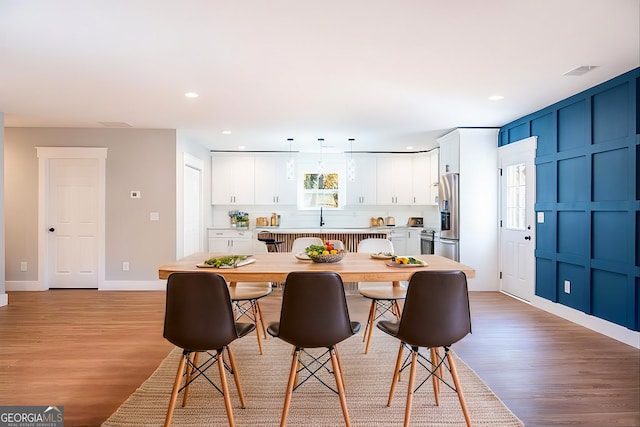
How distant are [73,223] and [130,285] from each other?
1304 millimetres

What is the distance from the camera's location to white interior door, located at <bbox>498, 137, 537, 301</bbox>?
198 inches

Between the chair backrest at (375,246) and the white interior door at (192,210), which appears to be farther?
A: the white interior door at (192,210)

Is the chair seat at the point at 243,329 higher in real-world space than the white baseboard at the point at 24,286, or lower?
higher

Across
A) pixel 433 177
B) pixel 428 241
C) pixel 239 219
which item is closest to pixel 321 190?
pixel 239 219

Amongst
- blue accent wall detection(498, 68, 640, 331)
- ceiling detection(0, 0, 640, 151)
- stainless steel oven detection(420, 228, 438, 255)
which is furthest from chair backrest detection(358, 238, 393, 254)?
stainless steel oven detection(420, 228, 438, 255)

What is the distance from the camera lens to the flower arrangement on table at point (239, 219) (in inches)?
312

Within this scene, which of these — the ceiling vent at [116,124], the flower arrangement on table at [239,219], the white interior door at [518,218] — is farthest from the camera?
the flower arrangement on table at [239,219]

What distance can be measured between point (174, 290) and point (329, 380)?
132 cm

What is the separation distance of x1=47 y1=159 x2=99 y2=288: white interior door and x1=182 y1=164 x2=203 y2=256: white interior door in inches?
51.2

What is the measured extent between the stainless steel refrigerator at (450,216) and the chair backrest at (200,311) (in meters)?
4.45

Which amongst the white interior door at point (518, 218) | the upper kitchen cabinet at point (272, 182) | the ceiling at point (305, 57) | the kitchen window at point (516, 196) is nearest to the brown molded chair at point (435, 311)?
the ceiling at point (305, 57)

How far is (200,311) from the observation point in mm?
2041

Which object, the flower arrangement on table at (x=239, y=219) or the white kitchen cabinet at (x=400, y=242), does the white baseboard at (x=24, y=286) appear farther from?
the white kitchen cabinet at (x=400, y=242)

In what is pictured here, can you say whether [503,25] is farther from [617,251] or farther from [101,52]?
[101,52]
